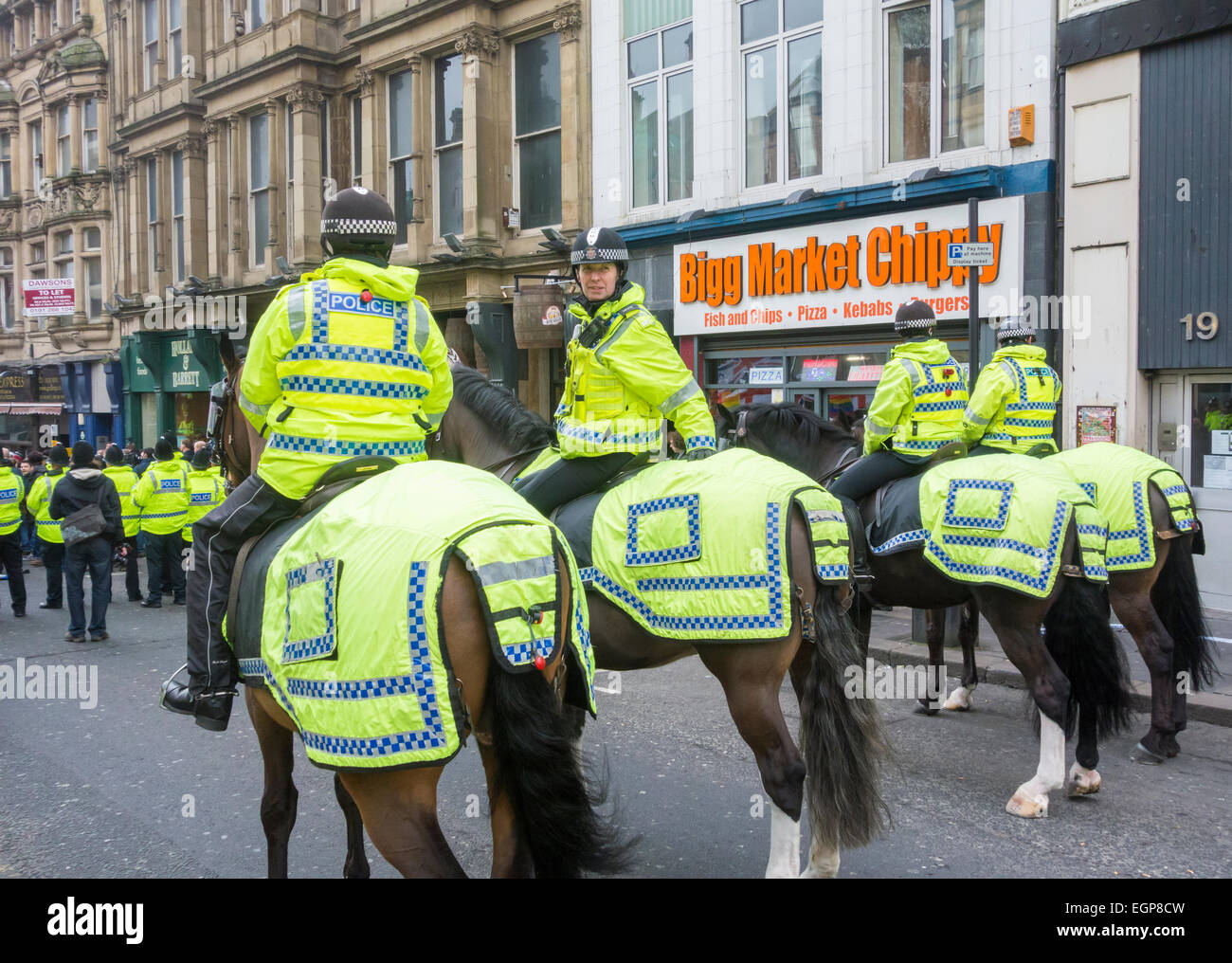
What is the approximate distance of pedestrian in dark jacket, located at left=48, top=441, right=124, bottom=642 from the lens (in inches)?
420

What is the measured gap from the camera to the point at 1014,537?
218 inches

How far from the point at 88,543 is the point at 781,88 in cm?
1065

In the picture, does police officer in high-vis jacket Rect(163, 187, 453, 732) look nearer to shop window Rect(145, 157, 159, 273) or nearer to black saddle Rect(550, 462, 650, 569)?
black saddle Rect(550, 462, 650, 569)

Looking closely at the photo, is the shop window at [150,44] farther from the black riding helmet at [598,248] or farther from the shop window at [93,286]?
the black riding helmet at [598,248]

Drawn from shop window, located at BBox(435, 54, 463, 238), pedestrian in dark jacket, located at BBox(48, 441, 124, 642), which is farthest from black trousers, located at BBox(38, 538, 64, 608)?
shop window, located at BBox(435, 54, 463, 238)

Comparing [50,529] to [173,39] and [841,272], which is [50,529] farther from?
[173,39]

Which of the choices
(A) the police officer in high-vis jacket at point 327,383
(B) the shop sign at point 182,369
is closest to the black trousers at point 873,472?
(A) the police officer in high-vis jacket at point 327,383

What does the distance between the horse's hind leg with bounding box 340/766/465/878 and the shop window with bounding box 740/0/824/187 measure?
12.6m

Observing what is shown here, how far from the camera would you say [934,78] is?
41.3 ft

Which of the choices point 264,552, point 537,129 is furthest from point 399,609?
point 537,129

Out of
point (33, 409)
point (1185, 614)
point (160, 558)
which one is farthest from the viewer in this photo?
point (33, 409)

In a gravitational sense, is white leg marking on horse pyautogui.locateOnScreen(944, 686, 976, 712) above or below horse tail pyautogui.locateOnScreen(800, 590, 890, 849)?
below

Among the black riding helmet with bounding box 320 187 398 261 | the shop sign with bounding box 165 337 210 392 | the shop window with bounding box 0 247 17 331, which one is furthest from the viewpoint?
the shop window with bounding box 0 247 17 331

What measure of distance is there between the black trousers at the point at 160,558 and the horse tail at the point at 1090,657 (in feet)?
36.4
